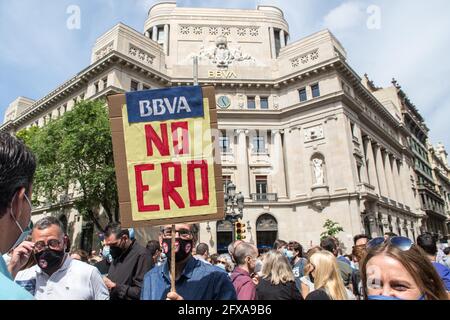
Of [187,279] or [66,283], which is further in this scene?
[66,283]

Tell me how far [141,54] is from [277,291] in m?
32.1

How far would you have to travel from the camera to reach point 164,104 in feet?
10.0

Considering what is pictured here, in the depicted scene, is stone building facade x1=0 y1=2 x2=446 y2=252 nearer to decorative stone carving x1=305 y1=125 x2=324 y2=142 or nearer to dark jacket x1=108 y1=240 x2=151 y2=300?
decorative stone carving x1=305 y1=125 x2=324 y2=142

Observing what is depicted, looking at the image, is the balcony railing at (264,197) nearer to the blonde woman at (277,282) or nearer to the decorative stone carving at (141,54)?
the decorative stone carving at (141,54)

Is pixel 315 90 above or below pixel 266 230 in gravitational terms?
above

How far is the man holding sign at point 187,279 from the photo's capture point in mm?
2793

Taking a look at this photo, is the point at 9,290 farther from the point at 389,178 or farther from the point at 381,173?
the point at 389,178

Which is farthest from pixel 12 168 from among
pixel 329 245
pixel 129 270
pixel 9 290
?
pixel 329 245

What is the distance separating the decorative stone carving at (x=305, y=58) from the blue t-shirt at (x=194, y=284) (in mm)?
33516

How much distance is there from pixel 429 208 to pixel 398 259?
2276 inches

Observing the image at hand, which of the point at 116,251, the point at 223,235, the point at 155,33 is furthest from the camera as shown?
the point at 155,33

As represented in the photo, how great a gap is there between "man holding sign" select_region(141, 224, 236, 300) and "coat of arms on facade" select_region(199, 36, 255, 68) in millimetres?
34325
